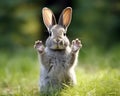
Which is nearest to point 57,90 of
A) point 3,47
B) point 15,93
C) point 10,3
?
point 15,93

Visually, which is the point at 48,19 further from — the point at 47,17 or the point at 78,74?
the point at 78,74

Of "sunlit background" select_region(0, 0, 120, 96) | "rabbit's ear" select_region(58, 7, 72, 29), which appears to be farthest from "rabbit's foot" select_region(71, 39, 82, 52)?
"sunlit background" select_region(0, 0, 120, 96)

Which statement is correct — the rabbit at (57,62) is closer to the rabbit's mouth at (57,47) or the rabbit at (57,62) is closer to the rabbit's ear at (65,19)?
the rabbit's mouth at (57,47)

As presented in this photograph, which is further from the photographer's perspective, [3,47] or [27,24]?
[27,24]

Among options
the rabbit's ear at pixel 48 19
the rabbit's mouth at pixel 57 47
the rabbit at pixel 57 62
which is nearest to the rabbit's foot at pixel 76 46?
the rabbit at pixel 57 62

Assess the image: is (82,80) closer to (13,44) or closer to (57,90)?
(57,90)

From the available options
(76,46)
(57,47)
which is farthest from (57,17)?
(57,47)

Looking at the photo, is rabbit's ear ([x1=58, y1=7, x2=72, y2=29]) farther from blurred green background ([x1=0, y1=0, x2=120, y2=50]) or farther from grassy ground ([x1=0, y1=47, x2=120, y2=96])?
blurred green background ([x1=0, y1=0, x2=120, y2=50])

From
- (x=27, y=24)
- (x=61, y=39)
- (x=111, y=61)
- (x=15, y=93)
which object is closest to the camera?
(x=61, y=39)
